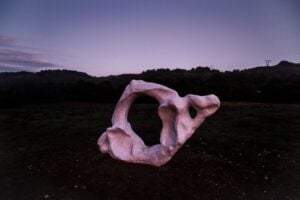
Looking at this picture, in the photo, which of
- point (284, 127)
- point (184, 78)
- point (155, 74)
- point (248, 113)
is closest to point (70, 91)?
point (155, 74)

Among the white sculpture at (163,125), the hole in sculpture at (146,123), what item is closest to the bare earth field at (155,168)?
the hole in sculpture at (146,123)

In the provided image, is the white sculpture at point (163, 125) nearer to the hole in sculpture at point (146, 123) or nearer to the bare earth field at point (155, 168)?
the bare earth field at point (155, 168)

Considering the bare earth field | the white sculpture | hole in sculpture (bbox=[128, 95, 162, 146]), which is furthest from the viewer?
hole in sculpture (bbox=[128, 95, 162, 146])

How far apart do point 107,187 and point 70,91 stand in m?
13.8

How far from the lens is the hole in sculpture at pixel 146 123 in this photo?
32.5 feet

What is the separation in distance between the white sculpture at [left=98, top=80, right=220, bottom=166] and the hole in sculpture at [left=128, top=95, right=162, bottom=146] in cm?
162

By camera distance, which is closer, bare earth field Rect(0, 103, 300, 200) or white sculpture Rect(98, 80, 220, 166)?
bare earth field Rect(0, 103, 300, 200)

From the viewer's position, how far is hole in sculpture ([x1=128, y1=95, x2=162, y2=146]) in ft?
32.5

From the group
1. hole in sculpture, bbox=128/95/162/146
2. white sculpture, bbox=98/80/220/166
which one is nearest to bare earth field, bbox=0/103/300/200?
hole in sculpture, bbox=128/95/162/146

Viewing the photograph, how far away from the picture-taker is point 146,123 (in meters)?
12.1

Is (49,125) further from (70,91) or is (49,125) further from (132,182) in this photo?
(70,91)

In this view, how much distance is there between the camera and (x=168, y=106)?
272 inches

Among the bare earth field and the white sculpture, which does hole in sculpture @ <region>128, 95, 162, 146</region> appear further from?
the white sculpture

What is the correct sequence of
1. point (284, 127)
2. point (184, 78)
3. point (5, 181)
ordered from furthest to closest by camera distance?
point (184, 78)
point (284, 127)
point (5, 181)
